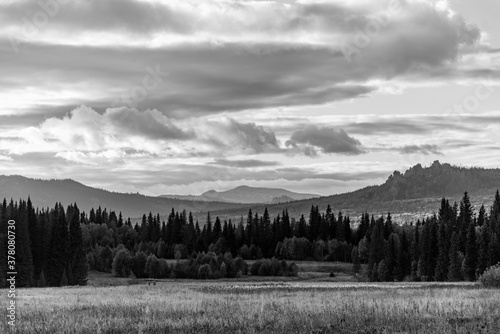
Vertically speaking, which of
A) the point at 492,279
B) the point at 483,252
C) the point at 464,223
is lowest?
the point at 483,252

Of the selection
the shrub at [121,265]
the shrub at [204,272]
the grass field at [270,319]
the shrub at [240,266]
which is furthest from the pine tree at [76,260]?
the grass field at [270,319]

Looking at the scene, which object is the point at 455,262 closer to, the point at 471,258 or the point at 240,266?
the point at 471,258

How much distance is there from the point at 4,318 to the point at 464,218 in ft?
529

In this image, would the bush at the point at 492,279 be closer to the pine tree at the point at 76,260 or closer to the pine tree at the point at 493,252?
the pine tree at the point at 493,252

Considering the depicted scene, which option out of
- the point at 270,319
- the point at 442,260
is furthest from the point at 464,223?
the point at 270,319

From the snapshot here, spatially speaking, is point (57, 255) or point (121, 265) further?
point (121, 265)

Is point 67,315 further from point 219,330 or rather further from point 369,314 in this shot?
point 369,314

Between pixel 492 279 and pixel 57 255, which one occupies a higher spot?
pixel 492 279

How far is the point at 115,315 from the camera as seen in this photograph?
99.1 ft

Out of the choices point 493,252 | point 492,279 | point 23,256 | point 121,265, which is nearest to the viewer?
point 492,279

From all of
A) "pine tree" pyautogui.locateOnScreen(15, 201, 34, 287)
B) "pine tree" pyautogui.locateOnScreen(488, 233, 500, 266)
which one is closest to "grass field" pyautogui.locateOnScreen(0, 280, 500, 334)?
"pine tree" pyautogui.locateOnScreen(15, 201, 34, 287)

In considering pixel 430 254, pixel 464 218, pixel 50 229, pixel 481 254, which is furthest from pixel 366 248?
pixel 50 229

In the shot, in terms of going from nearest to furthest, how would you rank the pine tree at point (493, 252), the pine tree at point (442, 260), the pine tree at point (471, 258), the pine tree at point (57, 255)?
1. the pine tree at point (493, 252)
2. the pine tree at point (57, 255)
3. the pine tree at point (471, 258)
4. the pine tree at point (442, 260)

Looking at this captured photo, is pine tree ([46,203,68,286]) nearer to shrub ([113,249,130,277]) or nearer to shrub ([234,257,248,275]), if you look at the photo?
shrub ([113,249,130,277])
